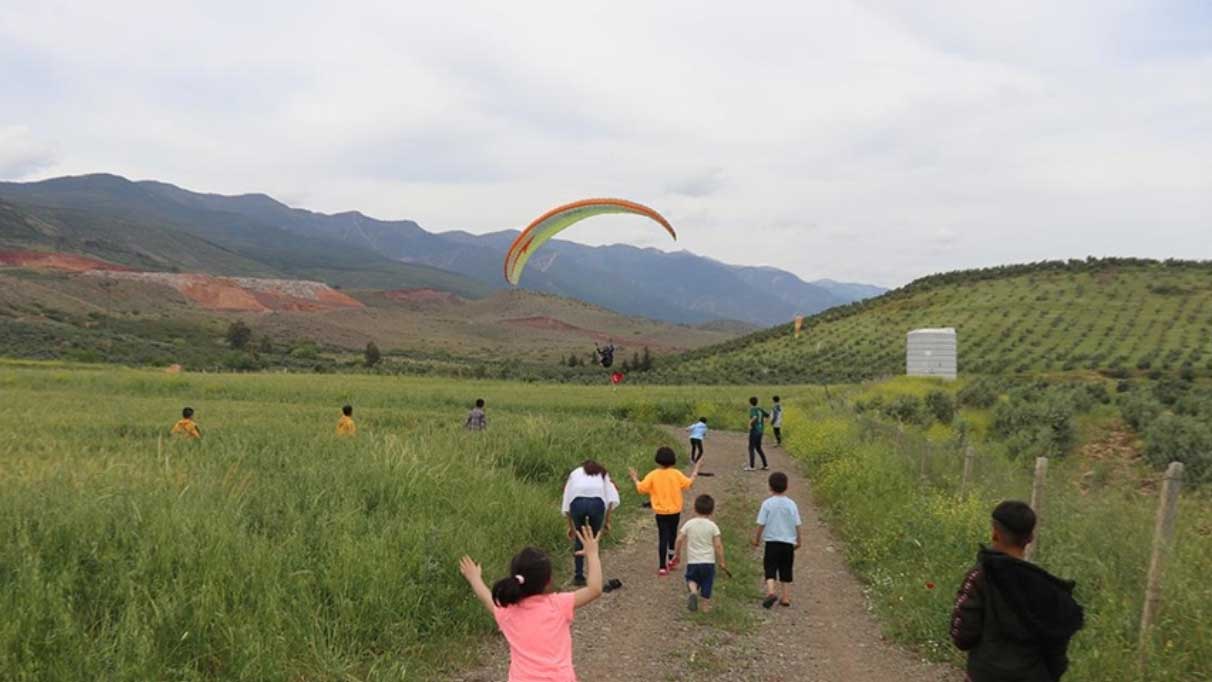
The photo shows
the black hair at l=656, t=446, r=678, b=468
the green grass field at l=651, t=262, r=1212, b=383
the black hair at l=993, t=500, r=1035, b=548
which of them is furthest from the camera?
the green grass field at l=651, t=262, r=1212, b=383

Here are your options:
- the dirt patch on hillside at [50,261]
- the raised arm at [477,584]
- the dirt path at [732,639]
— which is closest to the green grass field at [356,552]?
the dirt path at [732,639]

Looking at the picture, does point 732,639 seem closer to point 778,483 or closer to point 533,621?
point 778,483

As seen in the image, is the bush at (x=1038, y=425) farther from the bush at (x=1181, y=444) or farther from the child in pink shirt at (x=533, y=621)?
the child in pink shirt at (x=533, y=621)

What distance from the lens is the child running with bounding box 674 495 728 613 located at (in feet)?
28.6

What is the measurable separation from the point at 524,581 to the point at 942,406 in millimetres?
28527

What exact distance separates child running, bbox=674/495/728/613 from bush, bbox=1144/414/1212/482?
12.3 metres

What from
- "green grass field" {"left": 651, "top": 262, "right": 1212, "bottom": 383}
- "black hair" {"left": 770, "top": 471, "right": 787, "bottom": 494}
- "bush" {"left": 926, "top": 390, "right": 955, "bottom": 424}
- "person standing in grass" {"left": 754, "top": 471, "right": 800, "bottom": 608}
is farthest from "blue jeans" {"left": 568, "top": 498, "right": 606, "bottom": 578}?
"green grass field" {"left": 651, "top": 262, "right": 1212, "bottom": 383}

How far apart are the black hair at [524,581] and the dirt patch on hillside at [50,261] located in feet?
490

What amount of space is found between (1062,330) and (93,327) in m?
95.4

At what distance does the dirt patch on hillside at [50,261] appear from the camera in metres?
131

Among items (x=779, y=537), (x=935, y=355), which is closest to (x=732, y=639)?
(x=779, y=537)

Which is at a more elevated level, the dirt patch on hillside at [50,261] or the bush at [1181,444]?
the dirt patch on hillside at [50,261]

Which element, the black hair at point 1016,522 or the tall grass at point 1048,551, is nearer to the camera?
the black hair at point 1016,522

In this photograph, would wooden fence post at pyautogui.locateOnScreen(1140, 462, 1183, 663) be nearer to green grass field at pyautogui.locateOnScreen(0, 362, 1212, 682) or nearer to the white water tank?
green grass field at pyautogui.locateOnScreen(0, 362, 1212, 682)
